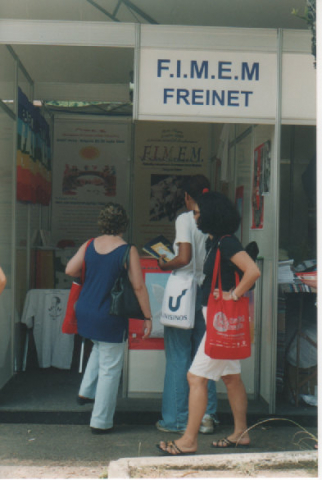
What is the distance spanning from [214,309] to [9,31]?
2730 mm

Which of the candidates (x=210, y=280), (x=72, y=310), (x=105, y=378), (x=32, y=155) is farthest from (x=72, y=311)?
(x=32, y=155)

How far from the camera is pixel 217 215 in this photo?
13.2 feet

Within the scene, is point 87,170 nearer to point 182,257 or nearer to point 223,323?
point 182,257

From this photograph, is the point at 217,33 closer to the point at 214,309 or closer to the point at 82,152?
the point at 214,309

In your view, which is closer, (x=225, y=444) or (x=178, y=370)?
(x=225, y=444)

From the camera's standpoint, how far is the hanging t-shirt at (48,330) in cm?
630

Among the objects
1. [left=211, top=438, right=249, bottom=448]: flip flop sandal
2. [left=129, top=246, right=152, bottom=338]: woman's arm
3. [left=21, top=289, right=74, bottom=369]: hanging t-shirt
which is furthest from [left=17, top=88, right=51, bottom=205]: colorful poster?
[left=211, top=438, right=249, bottom=448]: flip flop sandal

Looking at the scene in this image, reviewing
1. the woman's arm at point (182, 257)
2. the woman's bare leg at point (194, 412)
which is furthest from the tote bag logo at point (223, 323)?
the woman's arm at point (182, 257)

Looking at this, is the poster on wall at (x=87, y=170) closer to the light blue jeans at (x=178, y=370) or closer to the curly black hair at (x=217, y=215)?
the light blue jeans at (x=178, y=370)

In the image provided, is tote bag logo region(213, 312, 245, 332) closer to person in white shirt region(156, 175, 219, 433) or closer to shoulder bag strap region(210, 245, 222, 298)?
shoulder bag strap region(210, 245, 222, 298)

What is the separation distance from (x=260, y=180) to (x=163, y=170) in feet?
10.6

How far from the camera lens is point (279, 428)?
4.88 meters

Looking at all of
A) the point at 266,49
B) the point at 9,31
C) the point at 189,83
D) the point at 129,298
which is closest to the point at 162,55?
the point at 189,83

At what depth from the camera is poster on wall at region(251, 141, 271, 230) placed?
519 centimetres
